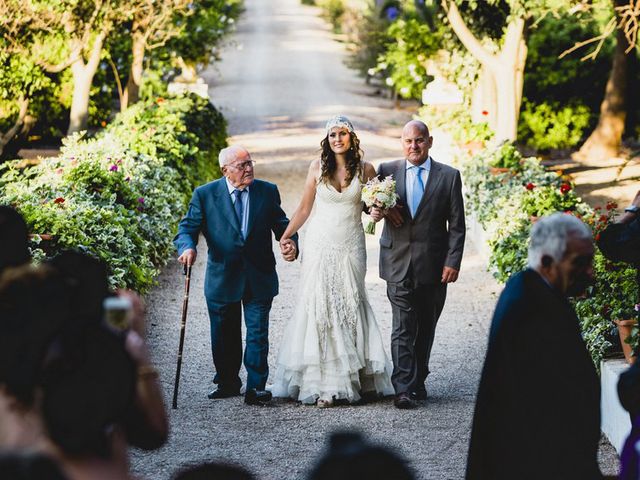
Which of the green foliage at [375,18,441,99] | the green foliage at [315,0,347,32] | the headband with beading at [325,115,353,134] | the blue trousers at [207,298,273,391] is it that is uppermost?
the green foliage at [315,0,347,32]

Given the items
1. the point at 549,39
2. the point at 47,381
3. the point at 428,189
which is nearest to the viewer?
the point at 47,381

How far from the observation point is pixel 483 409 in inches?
170

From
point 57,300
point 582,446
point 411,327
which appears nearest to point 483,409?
point 582,446

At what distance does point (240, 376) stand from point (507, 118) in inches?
356

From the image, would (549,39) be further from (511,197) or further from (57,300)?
(57,300)

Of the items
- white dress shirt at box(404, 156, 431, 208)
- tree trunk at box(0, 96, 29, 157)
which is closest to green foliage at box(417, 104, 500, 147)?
tree trunk at box(0, 96, 29, 157)

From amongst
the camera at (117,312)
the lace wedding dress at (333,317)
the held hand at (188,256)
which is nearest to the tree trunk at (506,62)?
the lace wedding dress at (333,317)

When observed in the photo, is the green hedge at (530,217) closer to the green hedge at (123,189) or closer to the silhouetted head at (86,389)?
the green hedge at (123,189)

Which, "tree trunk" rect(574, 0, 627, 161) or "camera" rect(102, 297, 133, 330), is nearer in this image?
"camera" rect(102, 297, 133, 330)

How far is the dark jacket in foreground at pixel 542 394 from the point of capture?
4156 millimetres

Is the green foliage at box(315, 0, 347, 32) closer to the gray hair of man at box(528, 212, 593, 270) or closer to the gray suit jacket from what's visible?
the gray suit jacket

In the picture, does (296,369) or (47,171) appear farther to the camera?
(47,171)

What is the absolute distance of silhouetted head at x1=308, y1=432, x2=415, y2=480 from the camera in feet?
8.93

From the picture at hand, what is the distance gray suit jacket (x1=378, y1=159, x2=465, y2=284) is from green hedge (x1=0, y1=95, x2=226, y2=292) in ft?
8.07
